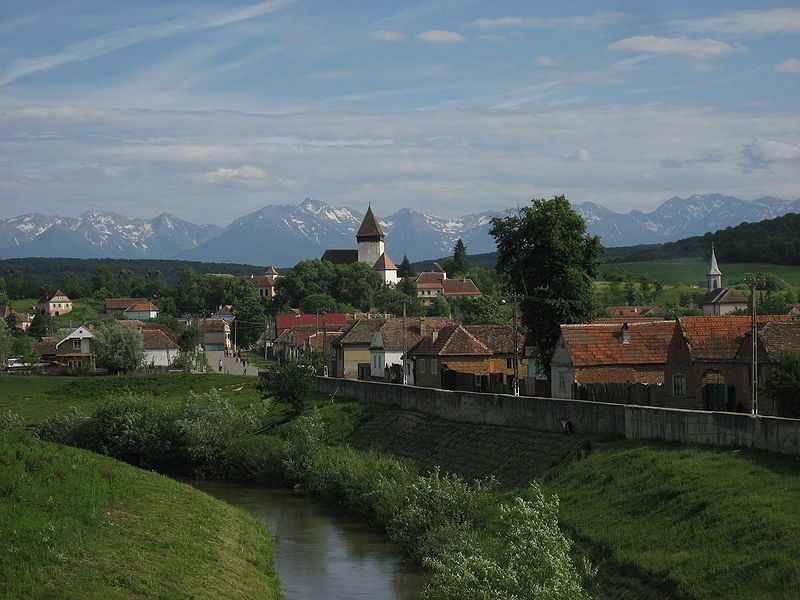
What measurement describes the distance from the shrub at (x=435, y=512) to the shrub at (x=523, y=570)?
9568mm

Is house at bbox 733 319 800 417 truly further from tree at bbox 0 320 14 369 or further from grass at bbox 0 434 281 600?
tree at bbox 0 320 14 369

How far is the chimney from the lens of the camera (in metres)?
56.3

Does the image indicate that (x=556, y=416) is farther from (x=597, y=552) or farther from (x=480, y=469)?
(x=597, y=552)

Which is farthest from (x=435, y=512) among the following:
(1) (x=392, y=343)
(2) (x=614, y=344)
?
(1) (x=392, y=343)

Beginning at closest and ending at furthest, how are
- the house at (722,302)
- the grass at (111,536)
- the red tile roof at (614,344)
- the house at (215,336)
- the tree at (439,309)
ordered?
the grass at (111,536) < the red tile roof at (614,344) < the house at (722,302) < the house at (215,336) < the tree at (439,309)

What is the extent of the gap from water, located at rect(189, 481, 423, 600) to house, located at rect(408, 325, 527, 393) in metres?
19.5

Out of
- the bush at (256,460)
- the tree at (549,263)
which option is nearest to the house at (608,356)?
the tree at (549,263)

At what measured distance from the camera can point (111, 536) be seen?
32.3 meters

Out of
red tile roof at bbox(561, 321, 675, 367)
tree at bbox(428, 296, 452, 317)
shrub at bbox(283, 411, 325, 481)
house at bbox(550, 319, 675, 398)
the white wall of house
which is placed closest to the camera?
house at bbox(550, 319, 675, 398)

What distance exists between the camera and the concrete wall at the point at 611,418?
3311cm

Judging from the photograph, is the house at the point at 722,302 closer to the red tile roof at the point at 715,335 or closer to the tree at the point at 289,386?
the tree at the point at 289,386

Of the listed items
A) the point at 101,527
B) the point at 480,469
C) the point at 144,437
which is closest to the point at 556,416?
the point at 480,469

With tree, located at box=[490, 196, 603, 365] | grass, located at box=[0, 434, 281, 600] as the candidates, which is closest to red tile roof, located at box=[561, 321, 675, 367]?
tree, located at box=[490, 196, 603, 365]

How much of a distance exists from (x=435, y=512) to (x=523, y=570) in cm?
1343
